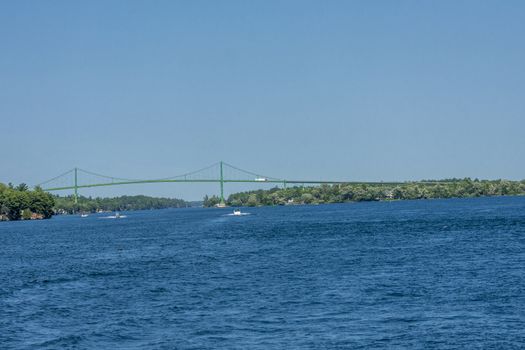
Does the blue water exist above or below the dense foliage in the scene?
below

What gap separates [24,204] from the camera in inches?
7087

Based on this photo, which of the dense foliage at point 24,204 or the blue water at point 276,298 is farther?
the dense foliage at point 24,204

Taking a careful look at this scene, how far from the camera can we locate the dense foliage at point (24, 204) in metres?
177

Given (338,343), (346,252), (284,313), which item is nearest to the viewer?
(338,343)

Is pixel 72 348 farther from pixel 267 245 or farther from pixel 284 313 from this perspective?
pixel 267 245

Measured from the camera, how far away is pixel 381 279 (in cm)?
3744

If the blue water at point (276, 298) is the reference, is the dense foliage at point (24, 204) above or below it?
above

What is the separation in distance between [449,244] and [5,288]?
30559 millimetres

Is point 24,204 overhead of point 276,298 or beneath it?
overhead

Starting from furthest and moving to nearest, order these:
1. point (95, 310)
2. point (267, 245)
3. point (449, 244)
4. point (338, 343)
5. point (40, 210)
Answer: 1. point (40, 210)
2. point (267, 245)
3. point (449, 244)
4. point (95, 310)
5. point (338, 343)

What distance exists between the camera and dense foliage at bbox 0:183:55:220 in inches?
6978

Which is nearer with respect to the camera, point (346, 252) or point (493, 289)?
point (493, 289)

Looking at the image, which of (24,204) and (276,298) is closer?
(276,298)

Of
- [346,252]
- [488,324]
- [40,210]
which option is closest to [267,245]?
[346,252]
